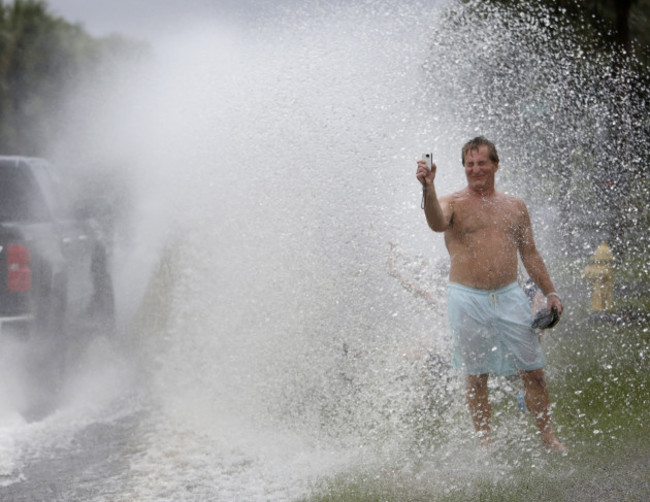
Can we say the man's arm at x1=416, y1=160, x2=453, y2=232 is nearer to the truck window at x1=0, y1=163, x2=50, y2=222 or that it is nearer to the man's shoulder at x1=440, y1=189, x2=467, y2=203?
the man's shoulder at x1=440, y1=189, x2=467, y2=203

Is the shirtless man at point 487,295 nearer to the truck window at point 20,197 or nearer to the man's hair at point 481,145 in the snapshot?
the man's hair at point 481,145

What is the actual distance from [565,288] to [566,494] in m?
8.75

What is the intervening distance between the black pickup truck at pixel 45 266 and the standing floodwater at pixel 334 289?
515mm

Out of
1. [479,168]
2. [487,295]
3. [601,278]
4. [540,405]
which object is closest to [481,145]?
[479,168]

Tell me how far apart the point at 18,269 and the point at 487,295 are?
3.23 metres

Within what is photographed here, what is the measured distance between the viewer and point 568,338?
8758 mm

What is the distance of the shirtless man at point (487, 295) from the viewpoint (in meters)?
4.75

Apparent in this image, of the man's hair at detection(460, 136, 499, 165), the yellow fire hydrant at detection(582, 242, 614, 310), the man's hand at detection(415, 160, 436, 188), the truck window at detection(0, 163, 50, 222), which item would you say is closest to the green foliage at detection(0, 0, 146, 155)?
the yellow fire hydrant at detection(582, 242, 614, 310)

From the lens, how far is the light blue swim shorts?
4746mm

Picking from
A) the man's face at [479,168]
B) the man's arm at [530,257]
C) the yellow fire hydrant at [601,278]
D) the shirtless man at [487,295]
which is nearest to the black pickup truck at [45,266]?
the shirtless man at [487,295]

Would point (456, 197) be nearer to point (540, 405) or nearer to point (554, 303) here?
point (554, 303)

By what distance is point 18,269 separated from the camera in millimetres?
6367

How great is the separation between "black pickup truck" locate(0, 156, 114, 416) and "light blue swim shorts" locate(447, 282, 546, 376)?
3043 mm

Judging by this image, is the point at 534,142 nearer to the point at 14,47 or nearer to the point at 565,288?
the point at 565,288
